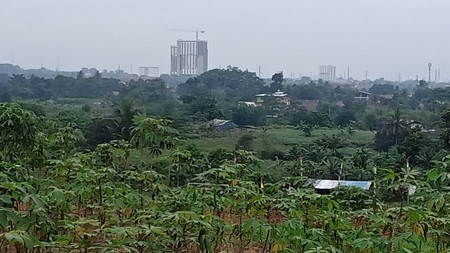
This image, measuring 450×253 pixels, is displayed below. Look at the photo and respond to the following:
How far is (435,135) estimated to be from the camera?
17.3 meters

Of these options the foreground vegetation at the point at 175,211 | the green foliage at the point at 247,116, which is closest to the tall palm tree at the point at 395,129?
the green foliage at the point at 247,116

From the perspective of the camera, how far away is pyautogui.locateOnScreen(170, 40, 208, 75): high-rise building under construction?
5428cm

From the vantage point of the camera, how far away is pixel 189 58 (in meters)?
57.3

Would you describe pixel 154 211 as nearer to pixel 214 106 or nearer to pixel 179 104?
pixel 214 106

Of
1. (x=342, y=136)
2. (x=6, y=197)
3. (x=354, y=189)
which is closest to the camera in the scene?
(x=6, y=197)

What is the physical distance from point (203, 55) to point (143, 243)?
5500 cm

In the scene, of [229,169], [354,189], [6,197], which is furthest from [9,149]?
[354,189]

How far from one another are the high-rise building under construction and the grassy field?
31.5 meters

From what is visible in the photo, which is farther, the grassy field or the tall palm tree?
the tall palm tree

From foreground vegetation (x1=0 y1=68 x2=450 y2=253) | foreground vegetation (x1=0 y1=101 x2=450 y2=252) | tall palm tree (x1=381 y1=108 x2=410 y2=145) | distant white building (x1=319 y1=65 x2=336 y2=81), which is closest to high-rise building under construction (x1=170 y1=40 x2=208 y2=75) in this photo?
distant white building (x1=319 y1=65 x2=336 y2=81)

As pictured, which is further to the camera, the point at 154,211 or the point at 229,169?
the point at 229,169

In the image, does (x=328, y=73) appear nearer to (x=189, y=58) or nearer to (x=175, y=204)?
(x=189, y=58)

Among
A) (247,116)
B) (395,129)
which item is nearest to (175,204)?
(395,129)

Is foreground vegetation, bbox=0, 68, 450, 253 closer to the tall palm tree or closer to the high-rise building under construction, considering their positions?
the tall palm tree
